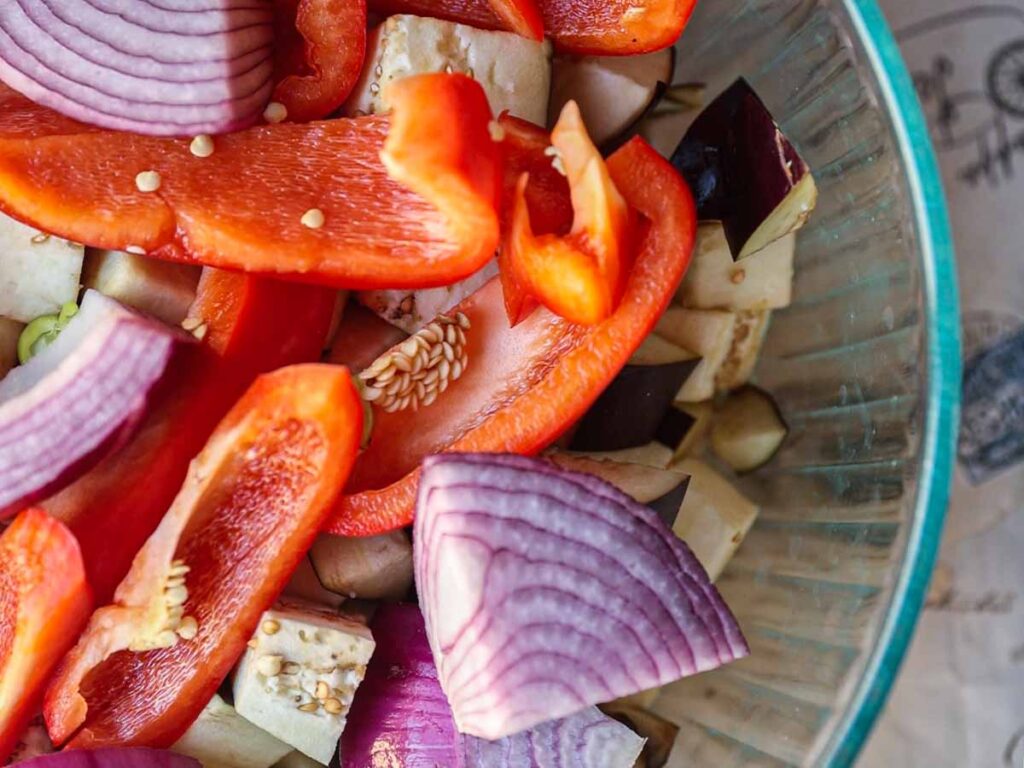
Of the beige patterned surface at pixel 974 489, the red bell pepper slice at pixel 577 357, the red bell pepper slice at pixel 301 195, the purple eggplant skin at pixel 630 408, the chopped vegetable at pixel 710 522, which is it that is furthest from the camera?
the beige patterned surface at pixel 974 489

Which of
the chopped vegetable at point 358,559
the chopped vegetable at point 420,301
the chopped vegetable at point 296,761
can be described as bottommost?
the chopped vegetable at point 296,761

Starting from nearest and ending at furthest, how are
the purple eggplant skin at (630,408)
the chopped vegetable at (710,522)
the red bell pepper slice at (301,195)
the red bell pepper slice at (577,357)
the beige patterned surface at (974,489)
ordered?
1. the red bell pepper slice at (301,195)
2. the red bell pepper slice at (577,357)
3. the purple eggplant skin at (630,408)
4. the chopped vegetable at (710,522)
5. the beige patterned surface at (974,489)

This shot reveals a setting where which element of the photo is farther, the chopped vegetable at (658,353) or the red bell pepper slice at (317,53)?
the chopped vegetable at (658,353)

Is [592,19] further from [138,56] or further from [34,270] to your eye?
[34,270]

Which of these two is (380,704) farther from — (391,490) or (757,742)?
(757,742)

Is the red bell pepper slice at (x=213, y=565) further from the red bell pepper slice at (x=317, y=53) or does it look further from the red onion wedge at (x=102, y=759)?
the red bell pepper slice at (x=317, y=53)

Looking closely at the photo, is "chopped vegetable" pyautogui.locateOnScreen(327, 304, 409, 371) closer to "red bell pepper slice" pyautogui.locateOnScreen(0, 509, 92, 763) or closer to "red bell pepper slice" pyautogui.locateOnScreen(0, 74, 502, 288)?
"red bell pepper slice" pyautogui.locateOnScreen(0, 74, 502, 288)

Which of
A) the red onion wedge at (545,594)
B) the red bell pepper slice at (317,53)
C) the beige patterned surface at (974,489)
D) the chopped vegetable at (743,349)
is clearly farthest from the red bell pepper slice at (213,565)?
the beige patterned surface at (974,489)

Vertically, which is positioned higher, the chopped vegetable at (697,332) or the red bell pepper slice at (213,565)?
the chopped vegetable at (697,332)
